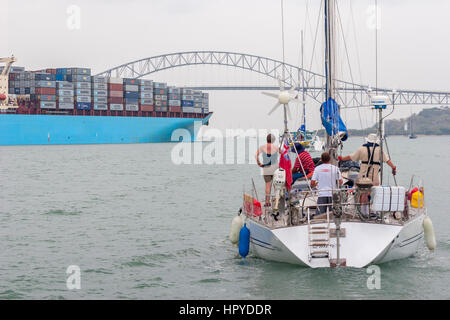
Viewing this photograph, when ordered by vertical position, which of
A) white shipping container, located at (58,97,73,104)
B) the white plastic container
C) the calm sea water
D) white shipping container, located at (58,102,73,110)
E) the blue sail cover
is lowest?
the calm sea water

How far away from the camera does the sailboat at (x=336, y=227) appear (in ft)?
34.0

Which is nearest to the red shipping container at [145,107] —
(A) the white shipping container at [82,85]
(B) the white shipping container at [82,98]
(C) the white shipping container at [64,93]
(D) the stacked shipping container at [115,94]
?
(D) the stacked shipping container at [115,94]

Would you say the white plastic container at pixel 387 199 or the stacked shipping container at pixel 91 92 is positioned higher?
the stacked shipping container at pixel 91 92

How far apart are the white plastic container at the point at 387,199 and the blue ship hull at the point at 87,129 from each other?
79.4 m

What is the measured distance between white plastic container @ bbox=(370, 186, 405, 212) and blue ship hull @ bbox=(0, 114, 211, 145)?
7939 centimetres

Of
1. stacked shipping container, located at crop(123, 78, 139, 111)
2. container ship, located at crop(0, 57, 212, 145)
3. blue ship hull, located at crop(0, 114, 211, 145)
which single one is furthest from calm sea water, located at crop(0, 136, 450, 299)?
stacked shipping container, located at crop(123, 78, 139, 111)

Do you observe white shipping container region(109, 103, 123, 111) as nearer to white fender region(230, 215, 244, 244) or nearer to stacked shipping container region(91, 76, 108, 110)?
stacked shipping container region(91, 76, 108, 110)

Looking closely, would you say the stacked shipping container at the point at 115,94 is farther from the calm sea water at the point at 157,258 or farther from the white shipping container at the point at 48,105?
the calm sea water at the point at 157,258

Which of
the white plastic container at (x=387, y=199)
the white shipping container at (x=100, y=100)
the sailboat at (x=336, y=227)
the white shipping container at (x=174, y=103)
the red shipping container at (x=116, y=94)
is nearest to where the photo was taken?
the sailboat at (x=336, y=227)

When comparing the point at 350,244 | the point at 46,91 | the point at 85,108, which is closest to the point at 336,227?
the point at 350,244

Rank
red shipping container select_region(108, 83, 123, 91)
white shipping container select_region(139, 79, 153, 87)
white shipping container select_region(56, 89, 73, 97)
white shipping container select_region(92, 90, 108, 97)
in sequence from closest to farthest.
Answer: white shipping container select_region(56, 89, 73, 97) < white shipping container select_region(92, 90, 108, 97) < red shipping container select_region(108, 83, 123, 91) < white shipping container select_region(139, 79, 153, 87)

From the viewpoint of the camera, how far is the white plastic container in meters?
10.6

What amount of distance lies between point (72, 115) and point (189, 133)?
28674mm
